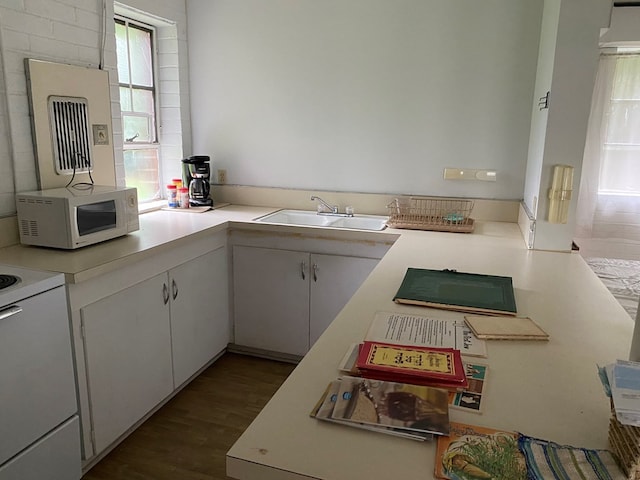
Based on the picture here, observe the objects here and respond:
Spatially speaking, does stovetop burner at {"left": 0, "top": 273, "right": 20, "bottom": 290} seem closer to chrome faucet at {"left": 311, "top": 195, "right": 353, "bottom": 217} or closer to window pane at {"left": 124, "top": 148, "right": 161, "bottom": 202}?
window pane at {"left": 124, "top": 148, "right": 161, "bottom": 202}

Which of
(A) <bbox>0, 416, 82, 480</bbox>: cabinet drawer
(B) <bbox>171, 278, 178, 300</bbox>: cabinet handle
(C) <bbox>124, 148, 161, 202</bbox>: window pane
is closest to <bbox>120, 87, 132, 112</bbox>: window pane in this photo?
(C) <bbox>124, 148, 161, 202</bbox>: window pane

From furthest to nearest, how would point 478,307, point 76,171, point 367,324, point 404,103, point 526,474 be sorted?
point 404,103
point 76,171
point 478,307
point 367,324
point 526,474

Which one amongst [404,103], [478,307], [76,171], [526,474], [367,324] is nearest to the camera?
[526,474]

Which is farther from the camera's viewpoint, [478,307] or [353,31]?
[353,31]

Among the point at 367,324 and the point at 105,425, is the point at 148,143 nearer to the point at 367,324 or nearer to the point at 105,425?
the point at 105,425

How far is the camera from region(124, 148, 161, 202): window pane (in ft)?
10.6

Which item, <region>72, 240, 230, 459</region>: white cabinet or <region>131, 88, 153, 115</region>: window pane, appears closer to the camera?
<region>72, 240, 230, 459</region>: white cabinet

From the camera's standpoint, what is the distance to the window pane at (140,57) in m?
3.16

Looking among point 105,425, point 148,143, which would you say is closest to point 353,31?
point 148,143

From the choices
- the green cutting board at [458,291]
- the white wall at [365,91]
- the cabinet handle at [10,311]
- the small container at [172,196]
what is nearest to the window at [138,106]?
the small container at [172,196]

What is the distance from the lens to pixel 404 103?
10.2 ft

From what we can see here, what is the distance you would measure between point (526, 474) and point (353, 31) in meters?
2.88

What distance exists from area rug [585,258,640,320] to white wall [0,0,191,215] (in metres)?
2.88

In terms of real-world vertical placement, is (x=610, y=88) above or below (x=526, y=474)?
above
